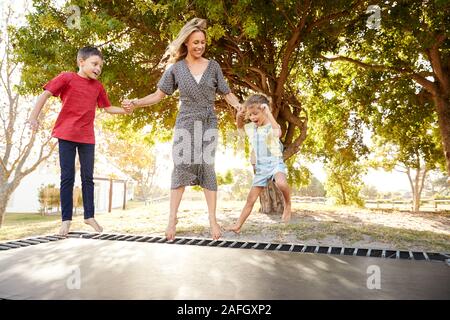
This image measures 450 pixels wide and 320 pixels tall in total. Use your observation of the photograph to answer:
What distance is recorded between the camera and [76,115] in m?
3.35

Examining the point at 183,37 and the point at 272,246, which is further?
the point at 272,246

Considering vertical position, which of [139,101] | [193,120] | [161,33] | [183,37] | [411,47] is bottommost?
[193,120]

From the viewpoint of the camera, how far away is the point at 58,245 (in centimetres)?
347

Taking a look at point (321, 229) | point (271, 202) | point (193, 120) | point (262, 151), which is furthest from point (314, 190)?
point (193, 120)

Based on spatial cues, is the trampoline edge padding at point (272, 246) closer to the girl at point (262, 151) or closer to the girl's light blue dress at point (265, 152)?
the girl at point (262, 151)

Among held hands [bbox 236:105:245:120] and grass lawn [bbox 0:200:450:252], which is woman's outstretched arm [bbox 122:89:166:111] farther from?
grass lawn [bbox 0:200:450:252]

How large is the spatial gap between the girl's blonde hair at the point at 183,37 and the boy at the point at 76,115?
1.91ft

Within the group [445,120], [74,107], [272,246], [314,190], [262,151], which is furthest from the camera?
[314,190]

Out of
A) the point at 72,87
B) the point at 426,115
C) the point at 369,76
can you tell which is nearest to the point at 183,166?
the point at 72,87

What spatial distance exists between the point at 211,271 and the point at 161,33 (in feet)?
17.6

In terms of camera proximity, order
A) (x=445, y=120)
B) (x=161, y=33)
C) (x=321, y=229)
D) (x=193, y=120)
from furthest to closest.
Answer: (x=445, y=120) → (x=321, y=229) → (x=161, y=33) → (x=193, y=120)

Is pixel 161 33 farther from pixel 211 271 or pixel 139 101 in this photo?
pixel 211 271

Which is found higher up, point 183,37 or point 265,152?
point 183,37
